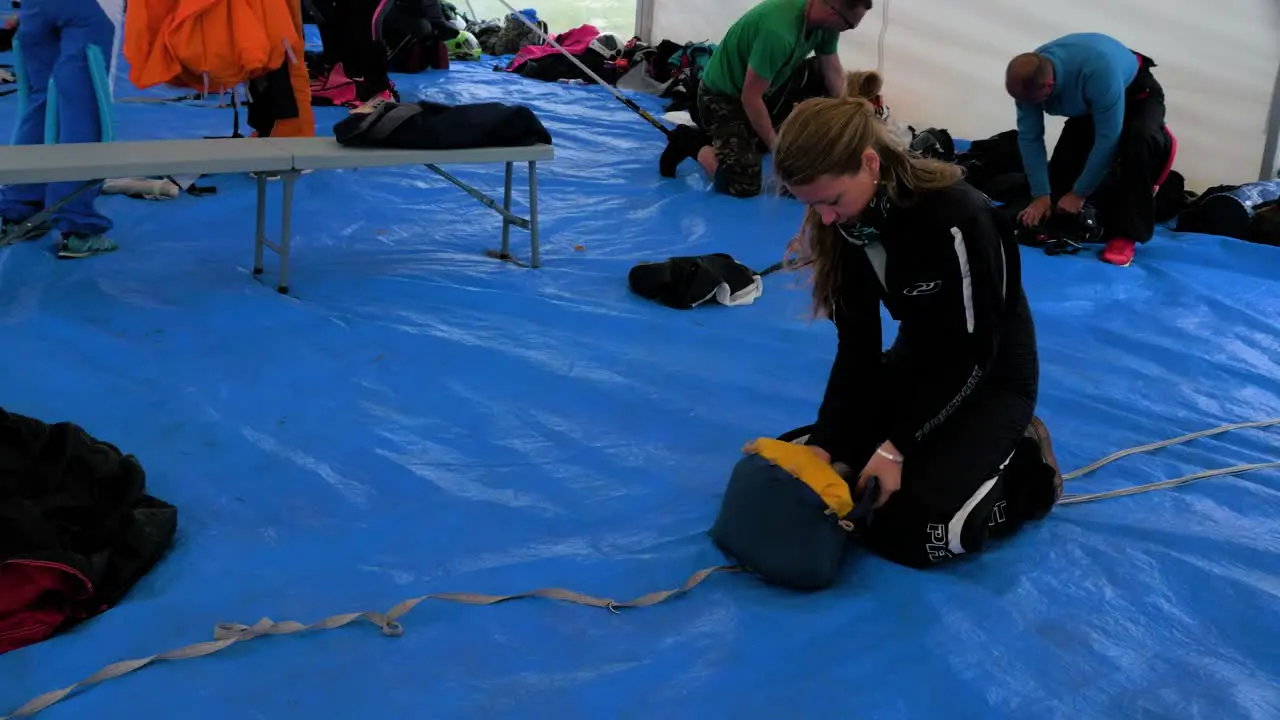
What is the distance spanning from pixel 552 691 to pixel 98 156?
6.12 feet

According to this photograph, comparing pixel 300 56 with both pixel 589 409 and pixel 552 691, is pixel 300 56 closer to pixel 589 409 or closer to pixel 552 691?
pixel 589 409

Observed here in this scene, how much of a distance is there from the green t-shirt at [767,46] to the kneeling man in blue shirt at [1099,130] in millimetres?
832

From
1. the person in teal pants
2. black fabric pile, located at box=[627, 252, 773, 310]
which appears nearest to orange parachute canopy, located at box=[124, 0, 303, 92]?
the person in teal pants

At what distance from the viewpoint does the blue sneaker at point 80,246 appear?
2.87 metres

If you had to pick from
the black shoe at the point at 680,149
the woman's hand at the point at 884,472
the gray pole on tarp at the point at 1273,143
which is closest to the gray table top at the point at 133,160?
the woman's hand at the point at 884,472

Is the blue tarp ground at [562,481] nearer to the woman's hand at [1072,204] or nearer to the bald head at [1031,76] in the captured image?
the woman's hand at [1072,204]

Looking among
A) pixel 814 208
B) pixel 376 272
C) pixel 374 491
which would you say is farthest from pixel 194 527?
pixel 376 272

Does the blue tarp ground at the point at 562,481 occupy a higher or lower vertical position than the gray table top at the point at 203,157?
lower

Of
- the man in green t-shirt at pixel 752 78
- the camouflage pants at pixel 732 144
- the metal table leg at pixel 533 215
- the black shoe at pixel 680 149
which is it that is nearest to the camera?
the metal table leg at pixel 533 215

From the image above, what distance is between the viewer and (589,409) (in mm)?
2246

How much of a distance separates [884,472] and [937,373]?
185 millimetres

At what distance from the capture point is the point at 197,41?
10.6 feet

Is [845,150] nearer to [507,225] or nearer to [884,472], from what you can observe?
[884,472]

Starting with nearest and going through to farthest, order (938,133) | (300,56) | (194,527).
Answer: (194,527), (300,56), (938,133)
